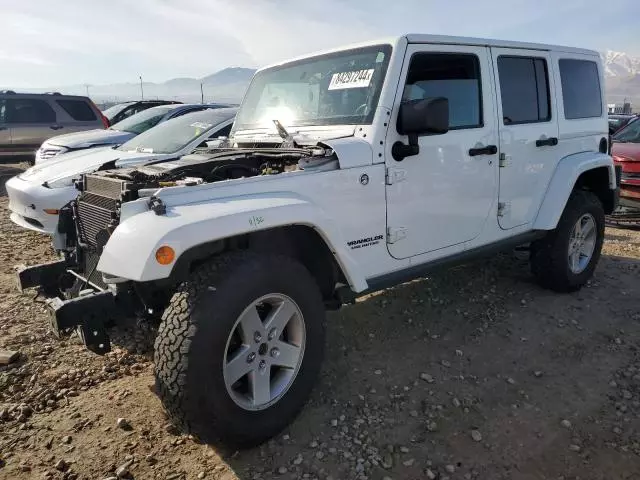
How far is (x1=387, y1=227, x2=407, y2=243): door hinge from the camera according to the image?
3.17 m

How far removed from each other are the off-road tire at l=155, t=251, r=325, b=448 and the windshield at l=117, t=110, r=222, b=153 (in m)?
3.88

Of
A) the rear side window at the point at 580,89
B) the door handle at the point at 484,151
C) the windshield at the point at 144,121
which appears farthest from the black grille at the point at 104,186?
the windshield at the point at 144,121

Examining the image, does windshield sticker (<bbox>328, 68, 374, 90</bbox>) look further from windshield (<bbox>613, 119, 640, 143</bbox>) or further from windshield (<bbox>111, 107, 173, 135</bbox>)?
windshield (<bbox>613, 119, 640, 143</bbox>)

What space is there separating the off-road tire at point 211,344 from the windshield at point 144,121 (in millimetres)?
6506

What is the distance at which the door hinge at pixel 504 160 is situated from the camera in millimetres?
3822

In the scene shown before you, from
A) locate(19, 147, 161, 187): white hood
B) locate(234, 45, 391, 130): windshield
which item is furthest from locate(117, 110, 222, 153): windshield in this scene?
locate(234, 45, 391, 130): windshield

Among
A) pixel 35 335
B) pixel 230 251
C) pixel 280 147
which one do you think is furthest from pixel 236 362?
pixel 35 335

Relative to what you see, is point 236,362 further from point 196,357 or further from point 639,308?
point 639,308

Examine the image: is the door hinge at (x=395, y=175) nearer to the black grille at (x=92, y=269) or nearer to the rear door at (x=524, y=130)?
the rear door at (x=524, y=130)

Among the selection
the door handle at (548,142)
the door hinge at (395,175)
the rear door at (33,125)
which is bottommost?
the door hinge at (395,175)

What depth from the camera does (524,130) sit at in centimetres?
400

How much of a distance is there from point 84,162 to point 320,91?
3.59m

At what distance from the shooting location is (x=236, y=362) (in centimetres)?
247

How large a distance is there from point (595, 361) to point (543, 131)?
72.1 inches
